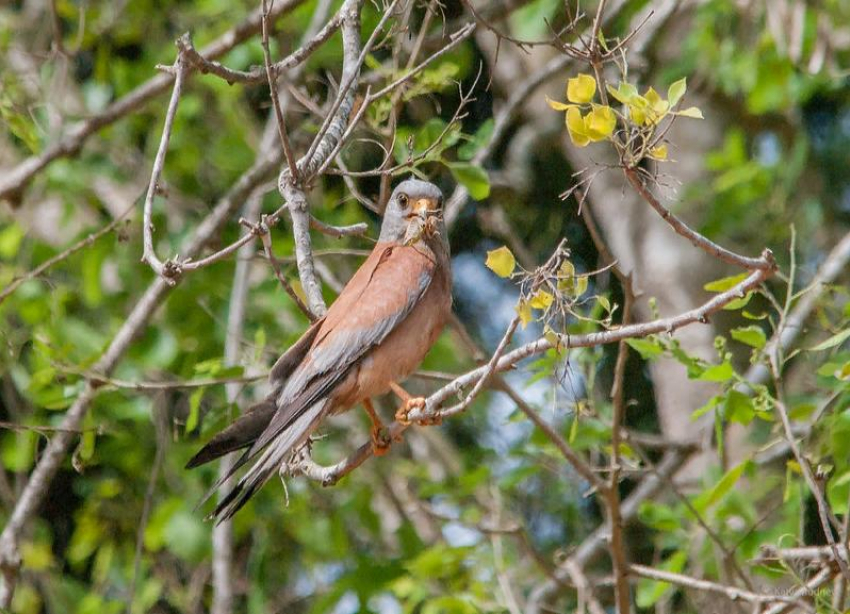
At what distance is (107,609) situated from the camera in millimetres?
6137

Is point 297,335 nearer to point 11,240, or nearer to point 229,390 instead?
point 229,390

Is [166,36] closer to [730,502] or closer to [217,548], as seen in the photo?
[217,548]

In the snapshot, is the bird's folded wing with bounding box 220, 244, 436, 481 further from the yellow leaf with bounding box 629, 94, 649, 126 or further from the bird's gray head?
the yellow leaf with bounding box 629, 94, 649, 126

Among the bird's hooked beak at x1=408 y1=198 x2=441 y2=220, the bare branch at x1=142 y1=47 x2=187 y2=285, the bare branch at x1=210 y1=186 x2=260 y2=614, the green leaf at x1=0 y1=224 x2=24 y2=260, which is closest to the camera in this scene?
the bare branch at x1=142 y1=47 x2=187 y2=285

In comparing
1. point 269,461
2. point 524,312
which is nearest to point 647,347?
point 524,312

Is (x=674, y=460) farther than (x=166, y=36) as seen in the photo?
No

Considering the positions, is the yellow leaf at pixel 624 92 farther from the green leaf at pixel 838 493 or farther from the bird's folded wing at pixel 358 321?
the green leaf at pixel 838 493

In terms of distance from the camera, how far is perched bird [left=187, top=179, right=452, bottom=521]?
141 inches

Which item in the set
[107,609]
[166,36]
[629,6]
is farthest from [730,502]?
[166,36]

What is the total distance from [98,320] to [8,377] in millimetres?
577

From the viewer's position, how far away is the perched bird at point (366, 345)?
3.58 metres

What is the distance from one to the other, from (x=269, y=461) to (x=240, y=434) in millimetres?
146

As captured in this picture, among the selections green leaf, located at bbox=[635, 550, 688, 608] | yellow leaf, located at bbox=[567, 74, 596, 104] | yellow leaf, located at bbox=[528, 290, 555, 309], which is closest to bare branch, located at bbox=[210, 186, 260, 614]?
green leaf, located at bbox=[635, 550, 688, 608]

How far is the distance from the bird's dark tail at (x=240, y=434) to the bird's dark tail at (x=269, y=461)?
7cm
